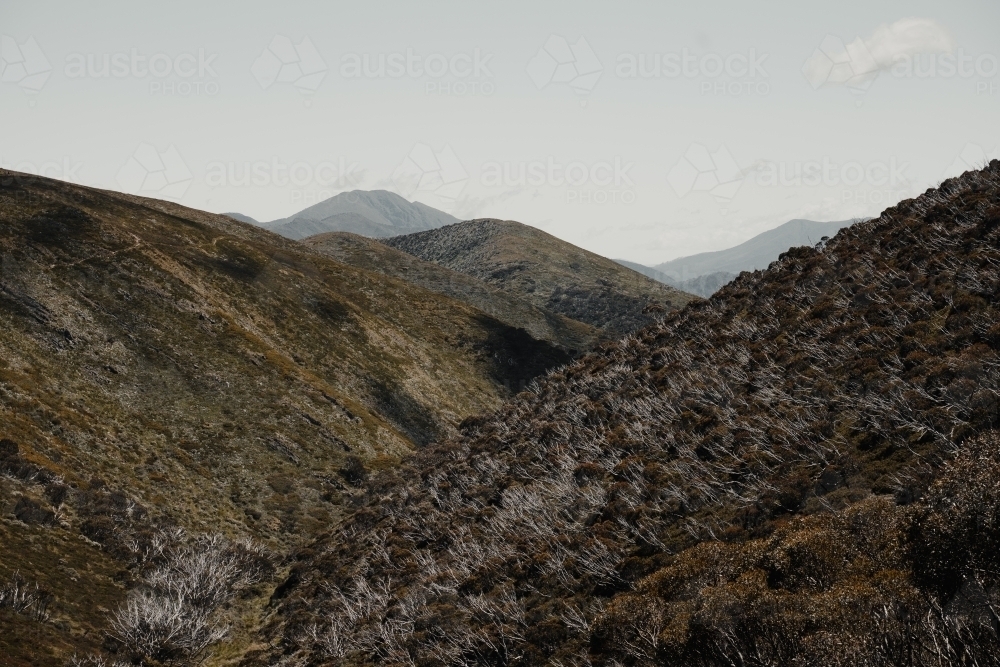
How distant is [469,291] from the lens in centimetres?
13725

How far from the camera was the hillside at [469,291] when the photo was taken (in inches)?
4835

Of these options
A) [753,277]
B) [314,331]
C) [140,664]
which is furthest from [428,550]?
[314,331]

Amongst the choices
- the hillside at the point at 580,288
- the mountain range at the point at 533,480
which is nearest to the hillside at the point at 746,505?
the mountain range at the point at 533,480

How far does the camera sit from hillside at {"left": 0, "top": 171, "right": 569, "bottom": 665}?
1273 inches

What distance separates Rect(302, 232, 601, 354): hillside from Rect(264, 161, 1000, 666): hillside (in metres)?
74.6

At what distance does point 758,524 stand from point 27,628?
90.6 feet

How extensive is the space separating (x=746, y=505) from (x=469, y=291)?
11832 centimetres

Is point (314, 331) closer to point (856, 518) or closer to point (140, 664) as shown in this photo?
point (140, 664)

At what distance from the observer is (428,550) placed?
3250 cm

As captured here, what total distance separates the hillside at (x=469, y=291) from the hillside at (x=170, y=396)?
956 inches

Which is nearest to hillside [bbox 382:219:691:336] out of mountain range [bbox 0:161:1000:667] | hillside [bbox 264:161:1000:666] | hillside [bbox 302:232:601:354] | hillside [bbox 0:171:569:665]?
hillside [bbox 302:232:601:354]

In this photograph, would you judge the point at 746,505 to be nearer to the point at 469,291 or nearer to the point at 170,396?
the point at 170,396

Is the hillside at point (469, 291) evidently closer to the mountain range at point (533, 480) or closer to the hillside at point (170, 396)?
the hillside at point (170, 396)

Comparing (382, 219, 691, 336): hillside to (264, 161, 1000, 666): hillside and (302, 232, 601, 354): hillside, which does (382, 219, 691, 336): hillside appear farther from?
(264, 161, 1000, 666): hillside
